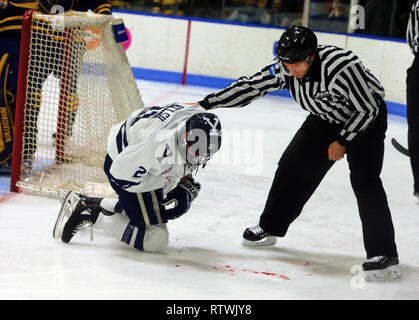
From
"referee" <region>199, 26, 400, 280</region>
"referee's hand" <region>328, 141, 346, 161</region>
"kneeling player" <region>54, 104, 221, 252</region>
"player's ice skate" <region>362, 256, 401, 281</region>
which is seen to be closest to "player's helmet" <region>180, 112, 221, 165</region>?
"kneeling player" <region>54, 104, 221, 252</region>

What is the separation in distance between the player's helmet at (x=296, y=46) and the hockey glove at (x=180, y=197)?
2.15ft

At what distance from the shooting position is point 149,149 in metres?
2.60

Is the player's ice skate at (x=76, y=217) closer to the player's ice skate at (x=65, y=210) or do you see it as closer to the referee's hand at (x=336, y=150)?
the player's ice skate at (x=65, y=210)

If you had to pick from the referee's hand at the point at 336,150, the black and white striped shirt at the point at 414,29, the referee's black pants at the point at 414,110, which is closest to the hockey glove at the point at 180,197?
the referee's hand at the point at 336,150

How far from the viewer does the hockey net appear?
3.66m

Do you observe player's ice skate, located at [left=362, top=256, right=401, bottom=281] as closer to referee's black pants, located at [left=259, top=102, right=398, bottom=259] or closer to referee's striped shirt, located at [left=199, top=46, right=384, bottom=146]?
referee's black pants, located at [left=259, top=102, right=398, bottom=259]

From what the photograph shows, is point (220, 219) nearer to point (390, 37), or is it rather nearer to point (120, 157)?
point (120, 157)

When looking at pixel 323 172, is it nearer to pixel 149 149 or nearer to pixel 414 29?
pixel 149 149

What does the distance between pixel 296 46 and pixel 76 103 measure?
1.75 metres

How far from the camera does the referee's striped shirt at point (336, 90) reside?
259cm

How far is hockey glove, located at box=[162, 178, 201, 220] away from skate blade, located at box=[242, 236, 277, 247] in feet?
1.17

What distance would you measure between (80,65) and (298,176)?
1513 mm

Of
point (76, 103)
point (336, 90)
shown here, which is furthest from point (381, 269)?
point (76, 103)
